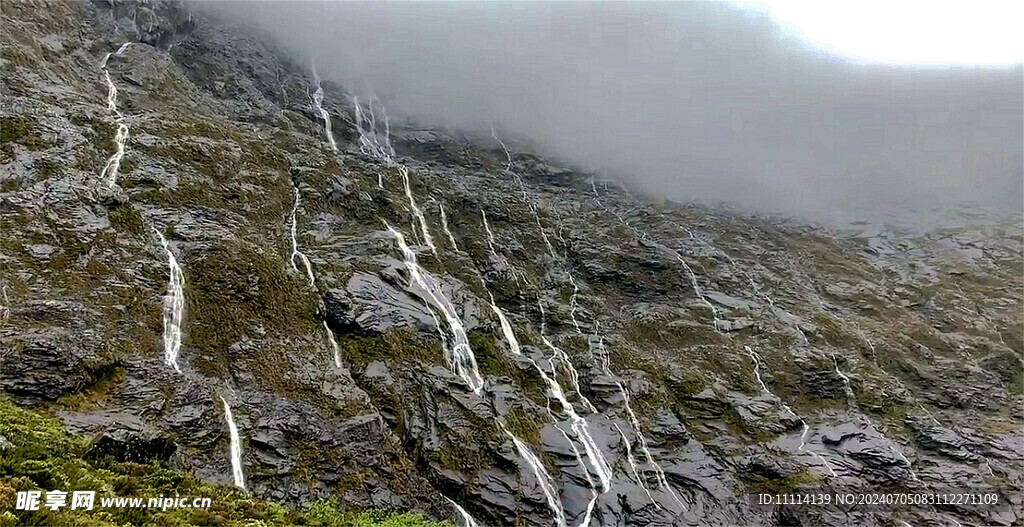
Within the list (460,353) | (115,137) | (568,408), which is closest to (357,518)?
(460,353)

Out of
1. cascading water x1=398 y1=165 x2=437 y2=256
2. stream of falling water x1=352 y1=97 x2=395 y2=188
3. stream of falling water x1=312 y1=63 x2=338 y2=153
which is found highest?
cascading water x1=398 y1=165 x2=437 y2=256

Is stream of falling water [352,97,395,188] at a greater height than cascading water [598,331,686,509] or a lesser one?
lesser

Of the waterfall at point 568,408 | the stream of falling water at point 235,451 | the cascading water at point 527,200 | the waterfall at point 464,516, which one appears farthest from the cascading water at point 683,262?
the stream of falling water at point 235,451

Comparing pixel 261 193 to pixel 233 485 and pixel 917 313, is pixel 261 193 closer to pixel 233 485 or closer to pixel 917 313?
pixel 233 485

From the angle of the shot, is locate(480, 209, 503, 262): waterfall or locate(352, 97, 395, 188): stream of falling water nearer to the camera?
locate(480, 209, 503, 262): waterfall

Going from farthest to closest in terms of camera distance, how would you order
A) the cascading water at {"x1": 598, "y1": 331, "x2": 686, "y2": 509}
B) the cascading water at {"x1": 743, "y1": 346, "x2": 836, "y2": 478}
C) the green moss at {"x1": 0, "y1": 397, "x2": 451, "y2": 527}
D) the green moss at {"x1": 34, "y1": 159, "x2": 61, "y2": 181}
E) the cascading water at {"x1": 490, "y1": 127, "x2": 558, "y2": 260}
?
the cascading water at {"x1": 490, "y1": 127, "x2": 558, "y2": 260} < the cascading water at {"x1": 743, "y1": 346, "x2": 836, "y2": 478} < the cascading water at {"x1": 598, "y1": 331, "x2": 686, "y2": 509} < the green moss at {"x1": 34, "y1": 159, "x2": 61, "y2": 181} < the green moss at {"x1": 0, "y1": 397, "x2": 451, "y2": 527}

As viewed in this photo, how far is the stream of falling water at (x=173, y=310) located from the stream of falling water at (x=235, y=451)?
7.57 ft

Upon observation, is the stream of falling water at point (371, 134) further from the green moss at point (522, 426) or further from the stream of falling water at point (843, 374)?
the stream of falling water at point (843, 374)

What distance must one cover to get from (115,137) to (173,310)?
11312mm

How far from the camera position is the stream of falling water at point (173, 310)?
63.0 feet

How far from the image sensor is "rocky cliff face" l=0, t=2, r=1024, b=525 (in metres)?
18.7

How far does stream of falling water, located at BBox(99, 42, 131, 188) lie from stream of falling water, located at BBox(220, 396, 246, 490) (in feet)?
38.0

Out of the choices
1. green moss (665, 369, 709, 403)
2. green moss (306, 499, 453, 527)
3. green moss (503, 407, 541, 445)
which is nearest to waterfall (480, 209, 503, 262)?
green moss (665, 369, 709, 403)

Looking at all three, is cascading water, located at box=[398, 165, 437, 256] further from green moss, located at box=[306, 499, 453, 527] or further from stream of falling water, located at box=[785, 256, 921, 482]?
stream of falling water, located at box=[785, 256, 921, 482]
